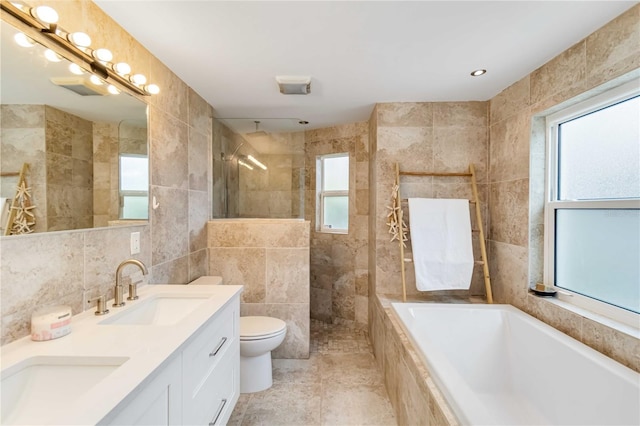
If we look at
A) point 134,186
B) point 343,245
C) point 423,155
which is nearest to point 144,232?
point 134,186

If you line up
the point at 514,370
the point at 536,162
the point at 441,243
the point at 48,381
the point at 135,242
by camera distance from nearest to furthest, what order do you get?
the point at 48,381 → the point at 135,242 → the point at 514,370 → the point at 536,162 → the point at 441,243

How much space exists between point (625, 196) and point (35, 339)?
2563 millimetres

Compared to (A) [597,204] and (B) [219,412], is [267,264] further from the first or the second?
(A) [597,204]

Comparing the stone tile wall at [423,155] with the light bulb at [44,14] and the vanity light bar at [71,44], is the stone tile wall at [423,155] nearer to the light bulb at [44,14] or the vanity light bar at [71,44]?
the vanity light bar at [71,44]

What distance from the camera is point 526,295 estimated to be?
6.30 feet

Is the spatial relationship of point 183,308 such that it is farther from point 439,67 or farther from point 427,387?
point 439,67

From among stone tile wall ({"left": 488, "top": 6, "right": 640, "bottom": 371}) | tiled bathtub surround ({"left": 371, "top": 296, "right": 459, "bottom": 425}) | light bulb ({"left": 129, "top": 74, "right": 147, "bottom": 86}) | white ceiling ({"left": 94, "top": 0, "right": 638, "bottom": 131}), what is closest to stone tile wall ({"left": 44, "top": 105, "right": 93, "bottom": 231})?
light bulb ({"left": 129, "top": 74, "right": 147, "bottom": 86})

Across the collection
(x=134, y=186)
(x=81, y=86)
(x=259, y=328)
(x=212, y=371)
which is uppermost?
(x=81, y=86)

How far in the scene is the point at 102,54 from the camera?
121cm

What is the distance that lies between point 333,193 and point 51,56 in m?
2.57

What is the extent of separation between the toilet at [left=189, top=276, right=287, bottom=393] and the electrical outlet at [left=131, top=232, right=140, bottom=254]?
69cm

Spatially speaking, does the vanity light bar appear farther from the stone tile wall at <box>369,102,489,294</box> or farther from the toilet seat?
the stone tile wall at <box>369,102,489,294</box>

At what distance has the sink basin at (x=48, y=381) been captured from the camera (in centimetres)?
75

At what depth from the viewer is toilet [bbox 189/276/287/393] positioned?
1941 millimetres
